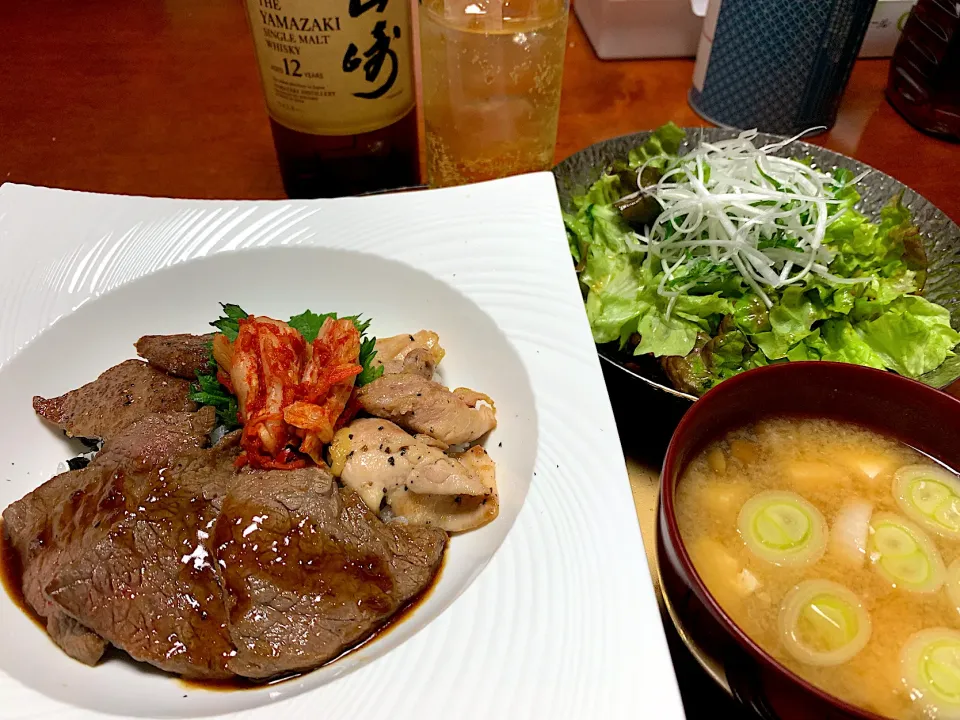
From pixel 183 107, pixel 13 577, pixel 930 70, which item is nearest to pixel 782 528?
pixel 13 577

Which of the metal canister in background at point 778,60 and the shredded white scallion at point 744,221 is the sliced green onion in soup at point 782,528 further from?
the metal canister in background at point 778,60

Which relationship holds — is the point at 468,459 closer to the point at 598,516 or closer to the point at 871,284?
the point at 598,516

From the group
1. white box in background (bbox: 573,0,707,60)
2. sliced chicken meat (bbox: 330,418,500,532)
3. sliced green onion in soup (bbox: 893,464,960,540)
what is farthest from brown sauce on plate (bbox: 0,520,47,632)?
white box in background (bbox: 573,0,707,60)

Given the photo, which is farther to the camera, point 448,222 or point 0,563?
point 448,222

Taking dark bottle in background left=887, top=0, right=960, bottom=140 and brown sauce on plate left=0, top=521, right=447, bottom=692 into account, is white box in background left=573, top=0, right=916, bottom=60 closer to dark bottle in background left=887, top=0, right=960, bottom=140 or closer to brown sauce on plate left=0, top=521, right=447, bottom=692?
dark bottle in background left=887, top=0, right=960, bottom=140

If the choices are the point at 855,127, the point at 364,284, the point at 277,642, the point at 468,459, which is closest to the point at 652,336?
the point at 468,459

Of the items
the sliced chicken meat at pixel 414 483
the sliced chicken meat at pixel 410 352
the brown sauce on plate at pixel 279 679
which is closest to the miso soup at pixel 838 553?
the sliced chicken meat at pixel 414 483

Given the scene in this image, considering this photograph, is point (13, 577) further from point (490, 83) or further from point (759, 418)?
point (490, 83)
